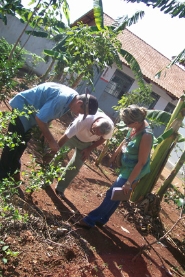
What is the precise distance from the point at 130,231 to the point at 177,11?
3758 millimetres

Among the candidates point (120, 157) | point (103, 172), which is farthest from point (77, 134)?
point (103, 172)

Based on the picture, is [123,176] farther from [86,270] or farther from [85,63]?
[85,63]

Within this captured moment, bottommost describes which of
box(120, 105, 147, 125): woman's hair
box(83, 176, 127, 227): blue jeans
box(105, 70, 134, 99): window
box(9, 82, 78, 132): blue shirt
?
box(83, 176, 127, 227): blue jeans

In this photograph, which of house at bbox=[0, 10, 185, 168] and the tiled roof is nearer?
house at bbox=[0, 10, 185, 168]

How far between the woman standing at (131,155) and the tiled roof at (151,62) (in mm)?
12133

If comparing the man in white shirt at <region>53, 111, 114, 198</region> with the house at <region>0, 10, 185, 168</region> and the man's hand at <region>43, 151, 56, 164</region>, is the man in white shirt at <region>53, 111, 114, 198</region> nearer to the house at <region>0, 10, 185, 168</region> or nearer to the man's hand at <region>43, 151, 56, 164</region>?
the man's hand at <region>43, 151, 56, 164</region>

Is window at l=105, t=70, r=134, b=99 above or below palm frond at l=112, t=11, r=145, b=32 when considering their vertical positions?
below

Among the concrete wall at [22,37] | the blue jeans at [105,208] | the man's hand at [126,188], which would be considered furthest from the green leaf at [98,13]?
the concrete wall at [22,37]

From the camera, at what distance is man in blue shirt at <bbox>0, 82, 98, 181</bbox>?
9.58 feet

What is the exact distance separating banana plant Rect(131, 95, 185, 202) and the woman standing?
66.2 inches

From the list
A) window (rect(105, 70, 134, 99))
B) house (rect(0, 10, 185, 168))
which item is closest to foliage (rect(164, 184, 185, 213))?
house (rect(0, 10, 185, 168))

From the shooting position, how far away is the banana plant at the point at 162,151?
5.10 m

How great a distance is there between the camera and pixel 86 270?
2650 mm

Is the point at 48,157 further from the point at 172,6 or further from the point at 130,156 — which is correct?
the point at 172,6
